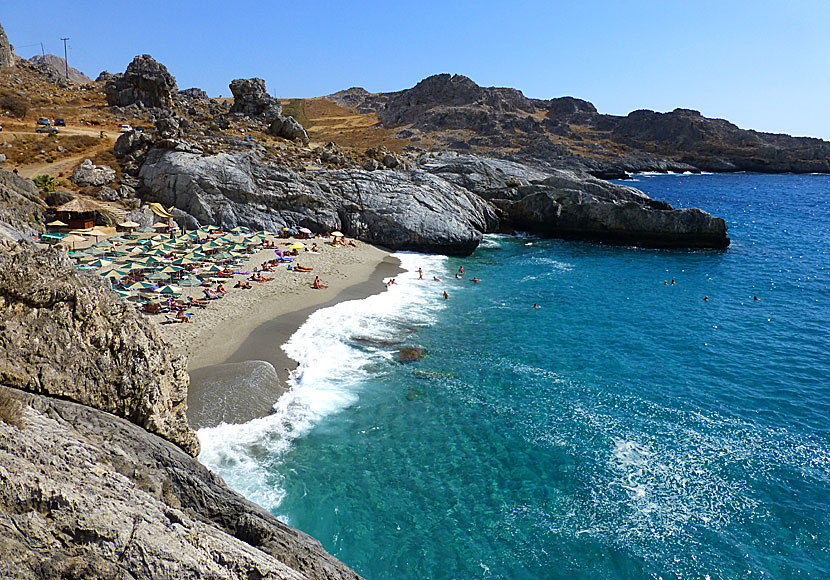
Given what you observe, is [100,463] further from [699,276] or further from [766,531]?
[699,276]

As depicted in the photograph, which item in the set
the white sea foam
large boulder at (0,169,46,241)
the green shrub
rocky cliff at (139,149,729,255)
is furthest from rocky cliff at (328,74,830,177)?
large boulder at (0,169,46,241)

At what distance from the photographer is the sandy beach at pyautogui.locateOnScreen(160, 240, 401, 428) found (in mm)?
17219

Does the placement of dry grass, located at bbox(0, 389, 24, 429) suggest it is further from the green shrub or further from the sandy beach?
the green shrub

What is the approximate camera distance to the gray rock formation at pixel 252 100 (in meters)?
60.7

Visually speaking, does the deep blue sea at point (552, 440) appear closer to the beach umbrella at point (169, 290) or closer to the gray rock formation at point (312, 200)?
the beach umbrella at point (169, 290)

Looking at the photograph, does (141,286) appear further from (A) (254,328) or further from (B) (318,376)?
(B) (318,376)

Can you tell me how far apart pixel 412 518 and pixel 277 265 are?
76.4ft

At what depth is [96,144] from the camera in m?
47.8

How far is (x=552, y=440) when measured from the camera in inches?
653

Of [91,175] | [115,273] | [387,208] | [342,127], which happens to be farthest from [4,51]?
[115,273]

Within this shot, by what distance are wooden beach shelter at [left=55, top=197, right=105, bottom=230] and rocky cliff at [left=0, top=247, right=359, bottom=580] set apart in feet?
105

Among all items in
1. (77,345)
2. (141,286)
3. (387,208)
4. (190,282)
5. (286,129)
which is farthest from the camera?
(286,129)

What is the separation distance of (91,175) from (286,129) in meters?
22.1

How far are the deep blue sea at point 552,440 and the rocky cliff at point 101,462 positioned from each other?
682 cm
